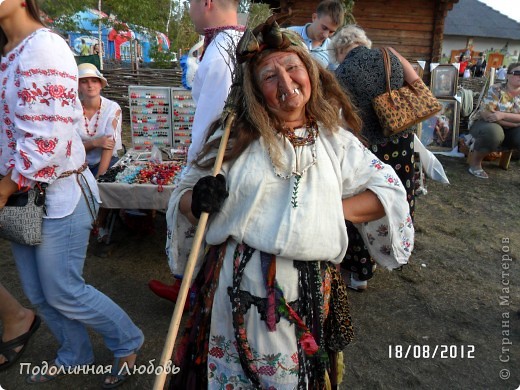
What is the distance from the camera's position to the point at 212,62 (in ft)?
7.07

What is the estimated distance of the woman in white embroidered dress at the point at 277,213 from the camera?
1.43 metres

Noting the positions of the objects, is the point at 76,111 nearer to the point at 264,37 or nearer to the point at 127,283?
the point at 264,37

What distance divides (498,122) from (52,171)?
7.08 m

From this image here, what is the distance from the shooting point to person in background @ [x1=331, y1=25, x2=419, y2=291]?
2.92 meters

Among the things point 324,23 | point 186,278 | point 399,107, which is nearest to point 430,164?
point 399,107

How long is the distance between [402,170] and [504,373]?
5.14 feet

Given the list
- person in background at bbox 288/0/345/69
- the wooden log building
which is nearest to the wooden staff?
person in background at bbox 288/0/345/69

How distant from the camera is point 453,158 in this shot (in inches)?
312

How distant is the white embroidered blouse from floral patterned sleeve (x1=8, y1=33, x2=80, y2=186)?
635 mm

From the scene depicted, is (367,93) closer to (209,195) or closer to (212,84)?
(212,84)

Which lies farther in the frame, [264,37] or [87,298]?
[87,298]

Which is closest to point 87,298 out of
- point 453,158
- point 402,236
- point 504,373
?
point 402,236

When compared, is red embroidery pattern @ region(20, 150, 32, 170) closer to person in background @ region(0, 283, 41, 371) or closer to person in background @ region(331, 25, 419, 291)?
person in background @ region(0, 283, 41, 371)

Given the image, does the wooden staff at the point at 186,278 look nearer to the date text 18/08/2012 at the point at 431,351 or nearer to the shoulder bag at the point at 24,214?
the shoulder bag at the point at 24,214
